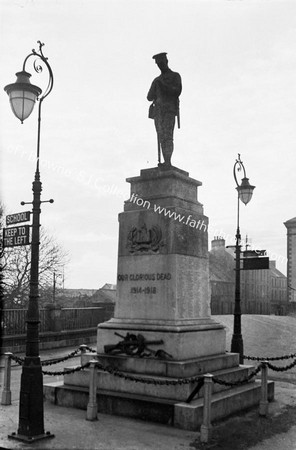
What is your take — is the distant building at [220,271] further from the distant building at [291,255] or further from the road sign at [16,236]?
the road sign at [16,236]

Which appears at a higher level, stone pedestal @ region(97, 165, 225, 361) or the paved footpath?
stone pedestal @ region(97, 165, 225, 361)

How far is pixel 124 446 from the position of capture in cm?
772

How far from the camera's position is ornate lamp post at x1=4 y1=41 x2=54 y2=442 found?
7992 millimetres

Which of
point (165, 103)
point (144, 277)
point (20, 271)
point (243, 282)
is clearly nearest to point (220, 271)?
point (243, 282)

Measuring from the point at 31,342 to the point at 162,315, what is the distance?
2967 mm

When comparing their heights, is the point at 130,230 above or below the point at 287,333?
above

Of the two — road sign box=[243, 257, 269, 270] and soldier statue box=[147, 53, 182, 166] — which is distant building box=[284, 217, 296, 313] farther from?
soldier statue box=[147, 53, 182, 166]

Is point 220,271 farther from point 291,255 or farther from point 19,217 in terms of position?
point 19,217

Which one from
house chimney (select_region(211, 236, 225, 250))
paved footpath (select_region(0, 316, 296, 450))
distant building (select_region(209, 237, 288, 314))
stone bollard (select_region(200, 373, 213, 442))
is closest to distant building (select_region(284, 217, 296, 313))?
distant building (select_region(209, 237, 288, 314))

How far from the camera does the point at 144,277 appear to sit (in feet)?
35.4

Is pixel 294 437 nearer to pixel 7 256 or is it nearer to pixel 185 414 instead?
pixel 185 414

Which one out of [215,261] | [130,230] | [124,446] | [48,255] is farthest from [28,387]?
[215,261]

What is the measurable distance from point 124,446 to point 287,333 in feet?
73.7

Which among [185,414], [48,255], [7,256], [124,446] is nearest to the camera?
[124,446]
